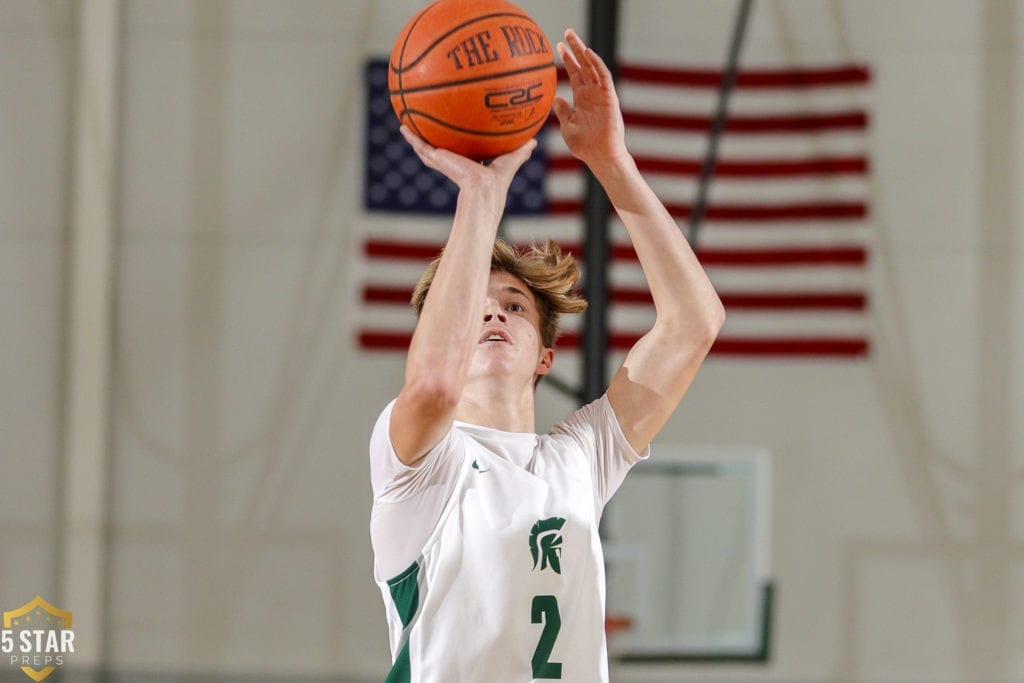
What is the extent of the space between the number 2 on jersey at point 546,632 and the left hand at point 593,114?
0.85 metres

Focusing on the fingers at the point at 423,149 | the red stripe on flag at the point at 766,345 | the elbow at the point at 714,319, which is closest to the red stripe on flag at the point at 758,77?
the red stripe on flag at the point at 766,345

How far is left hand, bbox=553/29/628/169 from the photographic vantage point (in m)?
2.09

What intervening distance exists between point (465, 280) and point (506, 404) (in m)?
0.43

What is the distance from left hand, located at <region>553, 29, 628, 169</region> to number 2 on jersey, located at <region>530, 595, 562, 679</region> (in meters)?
0.85

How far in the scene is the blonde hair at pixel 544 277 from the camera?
219cm

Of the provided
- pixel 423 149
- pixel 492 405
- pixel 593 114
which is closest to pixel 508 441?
pixel 492 405

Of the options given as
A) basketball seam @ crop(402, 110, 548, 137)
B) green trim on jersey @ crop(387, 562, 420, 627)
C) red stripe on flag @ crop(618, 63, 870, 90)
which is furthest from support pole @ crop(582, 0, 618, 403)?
green trim on jersey @ crop(387, 562, 420, 627)

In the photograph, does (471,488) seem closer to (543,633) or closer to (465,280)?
(543,633)

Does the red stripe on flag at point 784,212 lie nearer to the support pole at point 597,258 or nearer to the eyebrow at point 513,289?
the support pole at point 597,258

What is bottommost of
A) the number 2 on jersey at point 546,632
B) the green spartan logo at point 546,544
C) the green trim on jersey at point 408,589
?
the number 2 on jersey at point 546,632

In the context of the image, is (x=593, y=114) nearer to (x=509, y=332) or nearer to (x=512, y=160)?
(x=512, y=160)

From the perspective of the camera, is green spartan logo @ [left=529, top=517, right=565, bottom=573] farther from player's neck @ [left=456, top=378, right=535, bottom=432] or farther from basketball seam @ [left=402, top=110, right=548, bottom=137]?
basketball seam @ [left=402, top=110, right=548, bottom=137]

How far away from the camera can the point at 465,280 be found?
1713mm

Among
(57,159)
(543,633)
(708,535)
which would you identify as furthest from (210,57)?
(543,633)
